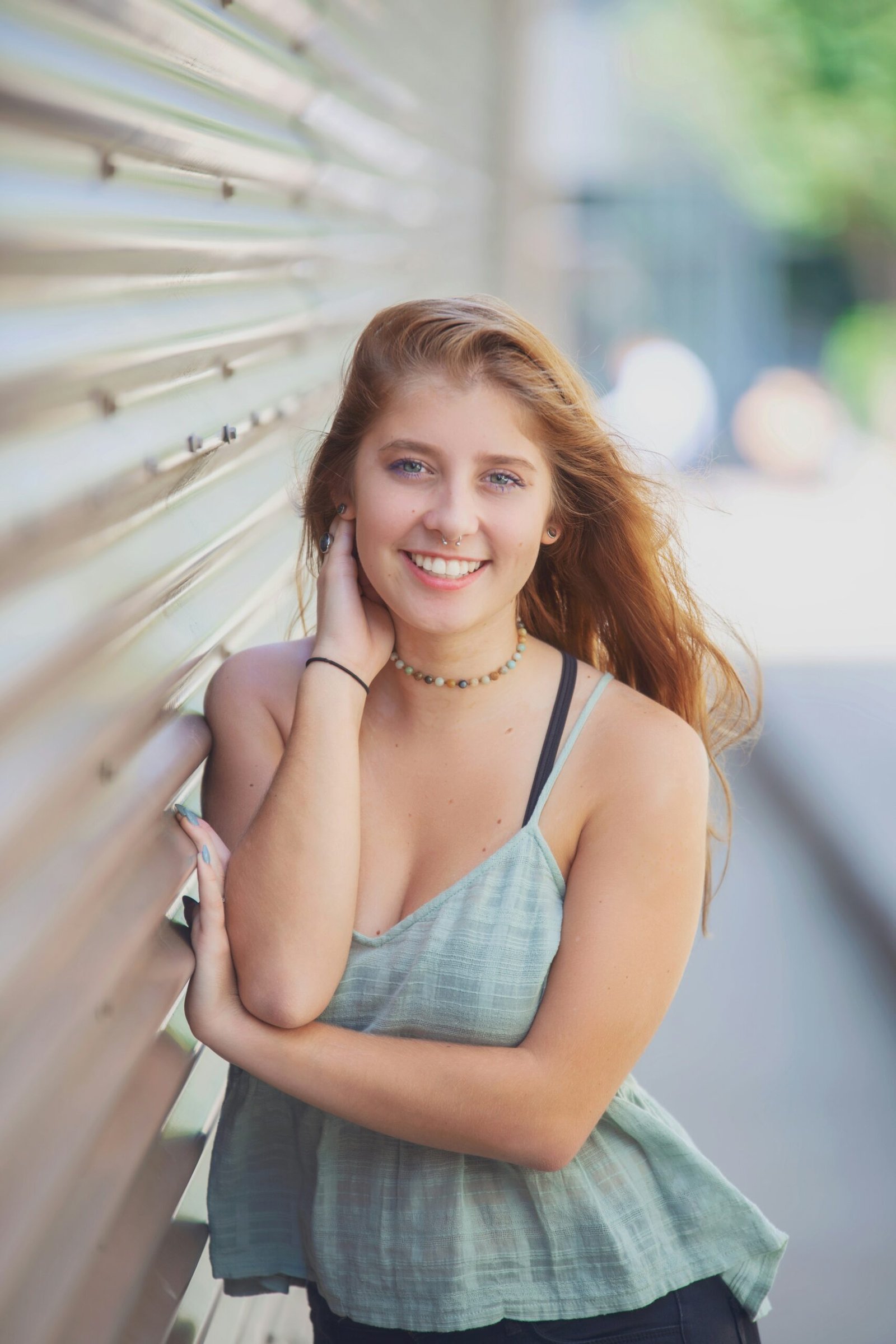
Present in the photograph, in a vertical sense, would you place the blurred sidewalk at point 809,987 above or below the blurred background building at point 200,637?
below

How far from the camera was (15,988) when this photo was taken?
120cm

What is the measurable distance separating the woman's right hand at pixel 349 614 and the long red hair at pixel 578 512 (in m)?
0.11

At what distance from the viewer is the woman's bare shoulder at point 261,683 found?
6.23 ft

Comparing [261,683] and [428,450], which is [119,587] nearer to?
[261,683]

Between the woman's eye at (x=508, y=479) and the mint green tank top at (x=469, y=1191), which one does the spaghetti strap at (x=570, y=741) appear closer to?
the mint green tank top at (x=469, y=1191)

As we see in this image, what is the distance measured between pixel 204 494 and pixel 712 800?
15.4 ft

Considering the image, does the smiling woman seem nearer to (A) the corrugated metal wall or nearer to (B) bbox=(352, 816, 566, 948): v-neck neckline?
(B) bbox=(352, 816, 566, 948): v-neck neckline

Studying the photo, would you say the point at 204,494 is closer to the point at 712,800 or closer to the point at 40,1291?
the point at 40,1291

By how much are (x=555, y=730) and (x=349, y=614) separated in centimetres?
35

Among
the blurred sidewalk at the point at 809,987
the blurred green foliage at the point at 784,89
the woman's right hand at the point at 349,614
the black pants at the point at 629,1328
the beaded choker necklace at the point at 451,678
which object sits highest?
the blurred green foliage at the point at 784,89

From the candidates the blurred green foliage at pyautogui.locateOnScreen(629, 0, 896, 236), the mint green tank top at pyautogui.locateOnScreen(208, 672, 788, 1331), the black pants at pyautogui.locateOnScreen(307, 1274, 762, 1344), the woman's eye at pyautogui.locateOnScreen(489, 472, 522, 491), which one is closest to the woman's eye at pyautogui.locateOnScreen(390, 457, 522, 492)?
the woman's eye at pyautogui.locateOnScreen(489, 472, 522, 491)

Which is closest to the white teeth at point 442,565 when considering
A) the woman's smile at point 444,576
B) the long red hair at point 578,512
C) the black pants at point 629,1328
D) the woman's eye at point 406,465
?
the woman's smile at point 444,576

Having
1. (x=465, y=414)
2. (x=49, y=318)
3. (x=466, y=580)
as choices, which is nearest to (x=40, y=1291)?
(x=49, y=318)

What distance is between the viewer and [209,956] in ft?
5.63
